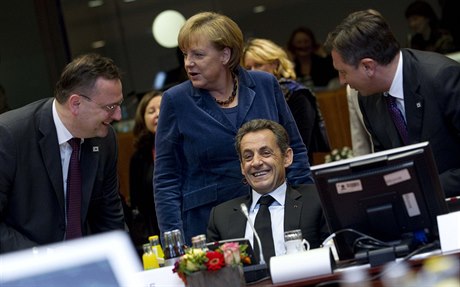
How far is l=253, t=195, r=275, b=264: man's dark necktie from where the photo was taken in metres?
4.59

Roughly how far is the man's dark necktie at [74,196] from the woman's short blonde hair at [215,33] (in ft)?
2.34

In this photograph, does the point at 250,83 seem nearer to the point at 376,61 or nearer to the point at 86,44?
the point at 376,61

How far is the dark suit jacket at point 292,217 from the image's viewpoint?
4652mm

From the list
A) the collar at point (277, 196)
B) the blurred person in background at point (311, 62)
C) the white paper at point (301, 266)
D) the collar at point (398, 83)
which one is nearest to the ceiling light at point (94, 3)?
the blurred person in background at point (311, 62)

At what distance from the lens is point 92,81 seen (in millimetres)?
4664

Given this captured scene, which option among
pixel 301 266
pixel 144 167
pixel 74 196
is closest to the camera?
pixel 301 266

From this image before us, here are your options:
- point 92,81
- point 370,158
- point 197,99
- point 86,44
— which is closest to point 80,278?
point 370,158

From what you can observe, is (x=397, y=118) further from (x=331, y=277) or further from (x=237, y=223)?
(x=331, y=277)

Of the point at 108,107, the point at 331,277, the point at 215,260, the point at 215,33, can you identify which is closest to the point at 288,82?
the point at 215,33

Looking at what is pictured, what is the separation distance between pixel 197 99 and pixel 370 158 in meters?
1.38

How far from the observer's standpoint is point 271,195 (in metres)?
4.79

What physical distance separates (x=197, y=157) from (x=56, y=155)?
67cm

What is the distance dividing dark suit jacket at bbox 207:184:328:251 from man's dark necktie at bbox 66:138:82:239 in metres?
0.57

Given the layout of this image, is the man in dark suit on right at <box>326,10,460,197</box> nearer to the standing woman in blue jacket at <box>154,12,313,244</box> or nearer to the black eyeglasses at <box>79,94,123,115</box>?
the standing woman in blue jacket at <box>154,12,313,244</box>
